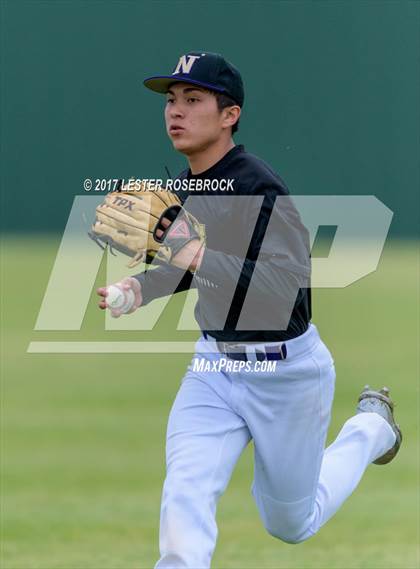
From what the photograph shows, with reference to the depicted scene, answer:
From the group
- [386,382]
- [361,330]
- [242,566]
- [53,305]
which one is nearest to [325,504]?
[242,566]

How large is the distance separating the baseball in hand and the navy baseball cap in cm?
77

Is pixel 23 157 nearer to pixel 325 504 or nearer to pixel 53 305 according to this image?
pixel 53 305

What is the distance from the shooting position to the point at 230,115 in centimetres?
418

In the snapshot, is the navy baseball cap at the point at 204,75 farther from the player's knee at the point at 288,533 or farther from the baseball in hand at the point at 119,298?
the player's knee at the point at 288,533

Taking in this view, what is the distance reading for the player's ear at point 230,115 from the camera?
4156 mm

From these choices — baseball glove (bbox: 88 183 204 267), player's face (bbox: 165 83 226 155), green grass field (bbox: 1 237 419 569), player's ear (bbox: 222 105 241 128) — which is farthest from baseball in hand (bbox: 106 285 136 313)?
green grass field (bbox: 1 237 419 569)

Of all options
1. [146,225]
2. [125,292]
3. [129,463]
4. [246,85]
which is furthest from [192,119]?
[246,85]

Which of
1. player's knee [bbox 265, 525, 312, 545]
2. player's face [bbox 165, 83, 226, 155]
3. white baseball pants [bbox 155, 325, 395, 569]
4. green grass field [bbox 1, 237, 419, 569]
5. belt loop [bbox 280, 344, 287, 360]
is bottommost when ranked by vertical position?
green grass field [bbox 1, 237, 419, 569]

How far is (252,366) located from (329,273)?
13.7 metres

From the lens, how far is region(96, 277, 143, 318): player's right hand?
3951 millimetres

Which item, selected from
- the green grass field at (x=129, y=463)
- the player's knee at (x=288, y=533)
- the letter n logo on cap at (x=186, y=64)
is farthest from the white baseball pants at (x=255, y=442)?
the letter n logo on cap at (x=186, y=64)

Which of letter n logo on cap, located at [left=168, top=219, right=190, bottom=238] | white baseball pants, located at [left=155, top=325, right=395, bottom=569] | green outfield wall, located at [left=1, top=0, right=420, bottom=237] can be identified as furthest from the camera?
green outfield wall, located at [left=1, top=0, right=420, bottom=237]

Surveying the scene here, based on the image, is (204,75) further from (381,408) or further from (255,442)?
(381,408)

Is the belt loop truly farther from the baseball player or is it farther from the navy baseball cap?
the navy baseball cap
